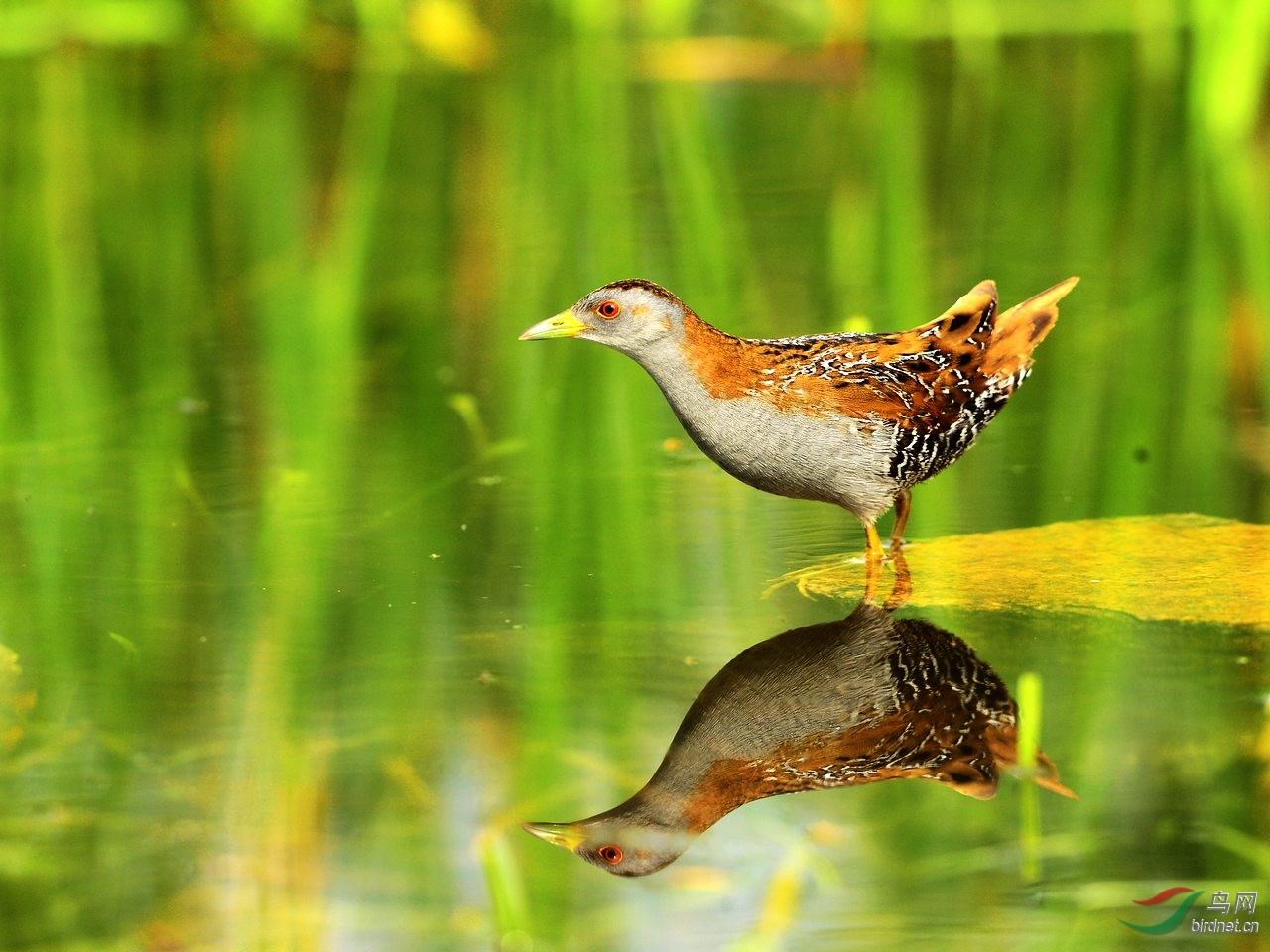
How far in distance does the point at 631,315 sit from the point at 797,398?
1.56 ft

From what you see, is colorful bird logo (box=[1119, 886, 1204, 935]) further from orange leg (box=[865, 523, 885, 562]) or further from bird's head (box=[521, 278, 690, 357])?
bird's head (box=[521, 278, 690, 357])

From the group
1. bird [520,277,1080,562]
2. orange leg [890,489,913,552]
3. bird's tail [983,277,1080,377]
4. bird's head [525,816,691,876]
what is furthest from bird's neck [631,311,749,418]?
bird's head [525,816,691,876]

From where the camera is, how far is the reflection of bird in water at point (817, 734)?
3727 mm

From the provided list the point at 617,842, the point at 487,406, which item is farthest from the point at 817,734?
the point at 487,406

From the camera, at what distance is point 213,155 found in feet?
34.7

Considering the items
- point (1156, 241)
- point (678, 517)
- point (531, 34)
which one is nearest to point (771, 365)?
point (678, 517)

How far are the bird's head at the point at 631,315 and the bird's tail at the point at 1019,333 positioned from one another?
946 mm

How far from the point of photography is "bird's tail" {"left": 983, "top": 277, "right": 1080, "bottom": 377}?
5371 millimetres

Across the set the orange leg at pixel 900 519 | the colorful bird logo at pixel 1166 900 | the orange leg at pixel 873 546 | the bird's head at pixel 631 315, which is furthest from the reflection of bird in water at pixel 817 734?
the bird's head at pixel 631 315

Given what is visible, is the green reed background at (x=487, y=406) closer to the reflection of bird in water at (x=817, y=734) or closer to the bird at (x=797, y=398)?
the reflection of bird in water at (x=817, y=734)

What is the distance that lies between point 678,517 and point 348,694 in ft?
4.85

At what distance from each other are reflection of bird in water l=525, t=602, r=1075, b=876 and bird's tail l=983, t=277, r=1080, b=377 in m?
1.04

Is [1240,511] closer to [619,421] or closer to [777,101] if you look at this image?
[619,421]

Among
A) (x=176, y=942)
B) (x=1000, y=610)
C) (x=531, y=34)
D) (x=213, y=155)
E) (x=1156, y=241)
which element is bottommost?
(x=176, y=942)
